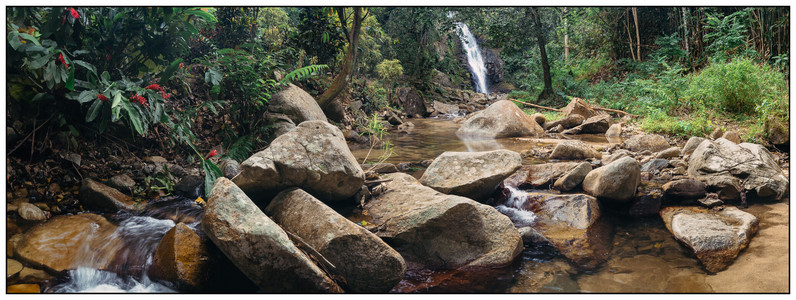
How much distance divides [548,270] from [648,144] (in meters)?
4.74

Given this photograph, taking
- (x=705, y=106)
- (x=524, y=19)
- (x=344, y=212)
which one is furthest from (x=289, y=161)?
(x=524, y=19)

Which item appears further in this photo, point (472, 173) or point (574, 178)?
point (574, 178)

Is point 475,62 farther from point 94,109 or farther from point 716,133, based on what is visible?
point 94,109

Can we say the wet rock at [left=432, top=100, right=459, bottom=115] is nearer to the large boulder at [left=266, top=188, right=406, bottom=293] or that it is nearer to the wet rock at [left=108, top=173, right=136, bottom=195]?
the wet rock at [left=108, top=173, right=136, bottom=195]

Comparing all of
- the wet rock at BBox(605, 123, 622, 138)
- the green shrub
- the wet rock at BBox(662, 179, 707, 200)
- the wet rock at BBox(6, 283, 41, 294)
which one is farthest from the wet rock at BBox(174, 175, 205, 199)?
the wet rock at BBox(605, 123, 622, 138)

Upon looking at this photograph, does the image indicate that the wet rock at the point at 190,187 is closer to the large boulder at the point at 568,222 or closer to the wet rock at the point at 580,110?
the large boulder at the point at 568,222

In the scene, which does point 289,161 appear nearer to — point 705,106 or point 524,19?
point 705,106

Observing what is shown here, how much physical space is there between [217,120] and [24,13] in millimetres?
2707

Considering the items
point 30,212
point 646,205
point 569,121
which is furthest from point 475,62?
point 30,212

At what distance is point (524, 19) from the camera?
1331 centimetres

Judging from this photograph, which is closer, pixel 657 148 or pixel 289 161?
pixel 289 161

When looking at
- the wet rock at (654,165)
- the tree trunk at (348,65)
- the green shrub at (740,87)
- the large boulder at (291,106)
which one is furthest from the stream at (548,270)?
the tree trunk at (348,65)

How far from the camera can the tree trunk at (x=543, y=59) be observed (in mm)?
12719

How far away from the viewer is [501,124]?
9.47 meters
